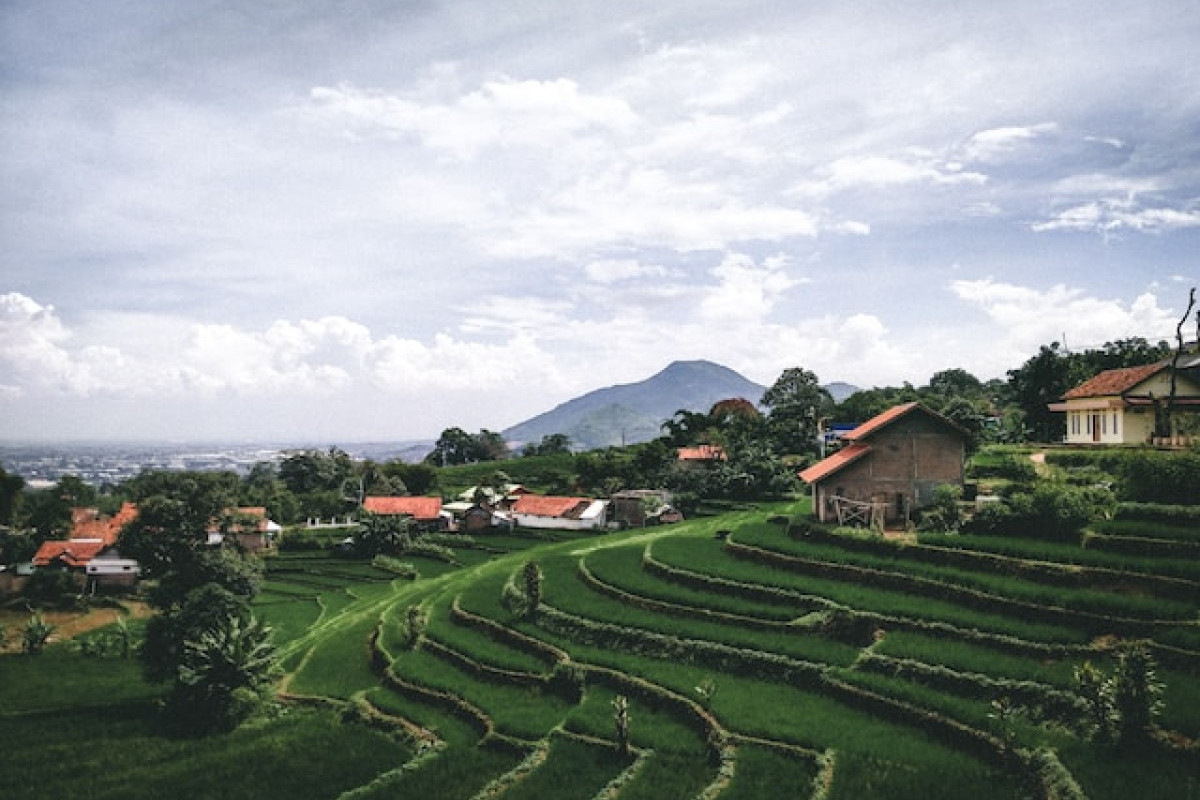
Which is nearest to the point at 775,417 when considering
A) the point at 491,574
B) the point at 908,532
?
the point at 491,574

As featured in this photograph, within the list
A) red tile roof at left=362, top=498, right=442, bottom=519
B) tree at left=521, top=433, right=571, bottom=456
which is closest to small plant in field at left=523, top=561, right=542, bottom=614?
red tile roof at left=362, top=498, right=442, bottom=519

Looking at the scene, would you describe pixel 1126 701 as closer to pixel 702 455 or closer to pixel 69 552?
pixel 69 552

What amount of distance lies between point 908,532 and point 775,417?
194ft

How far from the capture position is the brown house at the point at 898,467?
3622 centimetres

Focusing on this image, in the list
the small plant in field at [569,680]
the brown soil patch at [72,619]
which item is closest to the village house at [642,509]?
the brown soil patch at [72,619]

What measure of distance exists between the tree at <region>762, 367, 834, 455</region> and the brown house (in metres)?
43.0

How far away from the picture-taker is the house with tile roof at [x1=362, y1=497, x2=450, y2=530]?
256 feet

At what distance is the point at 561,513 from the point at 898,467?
Result: 43.7 meters

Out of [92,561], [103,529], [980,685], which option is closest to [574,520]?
[92,561]

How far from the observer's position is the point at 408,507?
79.4 meters

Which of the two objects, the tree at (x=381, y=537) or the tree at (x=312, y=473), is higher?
the tree at (x=312, y=473)

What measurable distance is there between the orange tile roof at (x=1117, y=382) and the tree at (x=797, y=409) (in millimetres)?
35765

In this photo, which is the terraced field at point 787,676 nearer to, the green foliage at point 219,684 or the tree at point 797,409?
the green foliage at point 219,684

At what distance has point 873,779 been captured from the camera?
1889 centimetres
